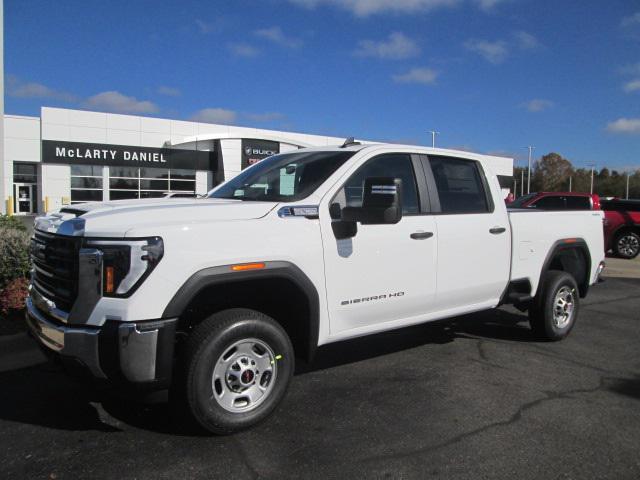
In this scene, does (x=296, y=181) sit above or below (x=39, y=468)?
above

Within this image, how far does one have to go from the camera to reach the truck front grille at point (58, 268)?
10.8 ft

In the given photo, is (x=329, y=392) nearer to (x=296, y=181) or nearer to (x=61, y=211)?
(x=296, y=181)

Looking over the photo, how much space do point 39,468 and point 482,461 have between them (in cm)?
261

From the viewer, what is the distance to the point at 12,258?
240 inches

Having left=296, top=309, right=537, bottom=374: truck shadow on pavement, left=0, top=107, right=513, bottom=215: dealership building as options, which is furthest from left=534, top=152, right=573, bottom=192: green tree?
left=296, top=309, right=537, bottom=374: truck shadow on pavement

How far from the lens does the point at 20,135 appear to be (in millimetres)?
28688

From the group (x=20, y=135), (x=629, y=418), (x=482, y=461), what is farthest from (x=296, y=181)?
(x=20, y=135)

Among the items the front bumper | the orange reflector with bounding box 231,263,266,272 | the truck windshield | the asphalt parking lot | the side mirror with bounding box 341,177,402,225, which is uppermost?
the truck windshield

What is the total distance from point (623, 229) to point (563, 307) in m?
11.7

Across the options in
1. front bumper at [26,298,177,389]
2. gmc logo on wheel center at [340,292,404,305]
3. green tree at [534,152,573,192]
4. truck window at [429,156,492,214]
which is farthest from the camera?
green tree at [534,152,573,192]

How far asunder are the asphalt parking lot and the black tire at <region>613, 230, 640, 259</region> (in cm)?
1172

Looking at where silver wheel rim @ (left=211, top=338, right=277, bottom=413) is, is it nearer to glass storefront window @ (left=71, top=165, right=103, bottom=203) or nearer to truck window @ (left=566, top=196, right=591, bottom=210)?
truck window @ (left=566, top=196, right=591, bottom=210)

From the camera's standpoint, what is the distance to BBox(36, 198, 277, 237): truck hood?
322 centimetres

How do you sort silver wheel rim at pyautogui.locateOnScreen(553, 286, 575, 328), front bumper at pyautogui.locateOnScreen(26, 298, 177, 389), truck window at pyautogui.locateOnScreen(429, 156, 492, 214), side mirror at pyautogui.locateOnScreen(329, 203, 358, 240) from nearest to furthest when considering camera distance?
front bumper at pyautogui.locateOnScreen(26, 298, 177, 389)
side mirror at pyautogui.locateOnScreen(329, 203, 358, 240)
truck window at pyautogui.locateOnScreen(429, 156, 492, 214)
silver wheel rim at pyautogui.locateOnScreen(553, 286, 575, 328)
